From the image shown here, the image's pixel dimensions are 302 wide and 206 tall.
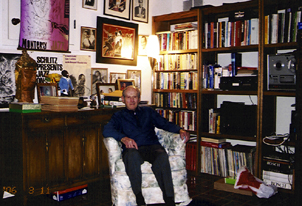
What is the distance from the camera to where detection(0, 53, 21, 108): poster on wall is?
3.29m

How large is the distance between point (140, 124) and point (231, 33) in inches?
67.9

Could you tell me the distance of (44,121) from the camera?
3143 mm

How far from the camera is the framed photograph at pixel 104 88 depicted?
4.11 metres

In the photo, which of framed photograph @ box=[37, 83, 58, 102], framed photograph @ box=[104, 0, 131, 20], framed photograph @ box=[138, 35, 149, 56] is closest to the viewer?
framed photograph @ box=[37, 83, 58, 102]

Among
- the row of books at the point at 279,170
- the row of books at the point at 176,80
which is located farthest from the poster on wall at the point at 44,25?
the row of books at the point at 279,170

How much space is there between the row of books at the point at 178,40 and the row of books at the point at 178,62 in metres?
0.12

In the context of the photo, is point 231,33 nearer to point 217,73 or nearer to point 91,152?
point 217,73

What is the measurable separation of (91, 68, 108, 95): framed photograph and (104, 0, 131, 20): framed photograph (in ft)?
2.59

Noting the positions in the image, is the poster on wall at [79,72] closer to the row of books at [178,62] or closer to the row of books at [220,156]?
the row of books at [178,62]

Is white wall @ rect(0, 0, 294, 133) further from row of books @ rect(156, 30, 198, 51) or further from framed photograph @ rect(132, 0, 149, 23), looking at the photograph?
row of books @ rect(156, 30, 198, 51)

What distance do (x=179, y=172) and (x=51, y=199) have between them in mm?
1381


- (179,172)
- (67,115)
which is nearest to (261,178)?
(179,172)

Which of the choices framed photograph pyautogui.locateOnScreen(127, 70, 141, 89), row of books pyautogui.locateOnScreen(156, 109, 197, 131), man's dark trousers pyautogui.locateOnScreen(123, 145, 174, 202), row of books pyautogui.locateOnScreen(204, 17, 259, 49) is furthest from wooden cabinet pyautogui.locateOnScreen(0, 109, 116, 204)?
row of books pyautogui.locateOnScreen(204, 17, 259, 49)

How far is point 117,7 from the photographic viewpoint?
4453 mm
